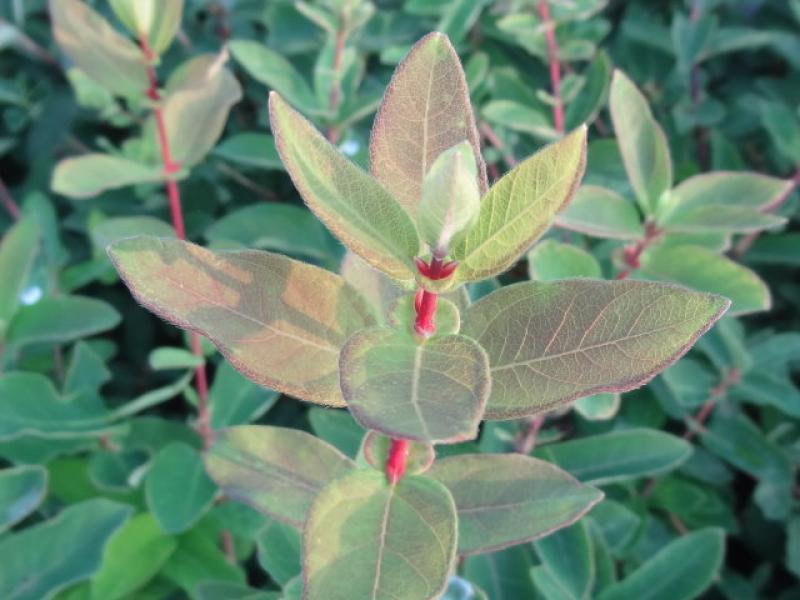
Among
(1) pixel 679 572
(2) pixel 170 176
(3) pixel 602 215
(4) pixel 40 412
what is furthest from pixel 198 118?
(1) pixel 679 572

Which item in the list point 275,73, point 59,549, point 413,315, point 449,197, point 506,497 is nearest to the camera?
point 449,197

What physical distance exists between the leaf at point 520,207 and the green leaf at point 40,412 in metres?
0.73

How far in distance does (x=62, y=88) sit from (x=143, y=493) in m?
0.88

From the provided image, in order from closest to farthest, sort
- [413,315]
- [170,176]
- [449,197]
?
[449,197]
[413,315]
[170,176]

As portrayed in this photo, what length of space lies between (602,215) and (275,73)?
0.57 meters

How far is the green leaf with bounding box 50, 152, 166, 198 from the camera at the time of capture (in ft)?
3.62

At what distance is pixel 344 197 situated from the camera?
1.82 feet

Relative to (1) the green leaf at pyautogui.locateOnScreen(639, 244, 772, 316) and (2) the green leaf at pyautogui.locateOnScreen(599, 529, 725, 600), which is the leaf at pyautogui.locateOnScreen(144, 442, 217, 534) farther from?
A: (1) the green leaf at pyautogui.locateOnScreen(639, 244, 772, 316)

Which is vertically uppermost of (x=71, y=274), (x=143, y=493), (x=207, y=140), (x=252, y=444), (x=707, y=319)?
(x=707, y=319)

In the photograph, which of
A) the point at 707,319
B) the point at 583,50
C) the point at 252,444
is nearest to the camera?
the point at 707,319

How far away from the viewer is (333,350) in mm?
626

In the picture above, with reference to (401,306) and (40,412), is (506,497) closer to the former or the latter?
(401,306)

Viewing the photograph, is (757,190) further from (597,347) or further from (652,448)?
(597,347)

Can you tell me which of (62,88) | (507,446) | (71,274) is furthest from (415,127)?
(62,88)
